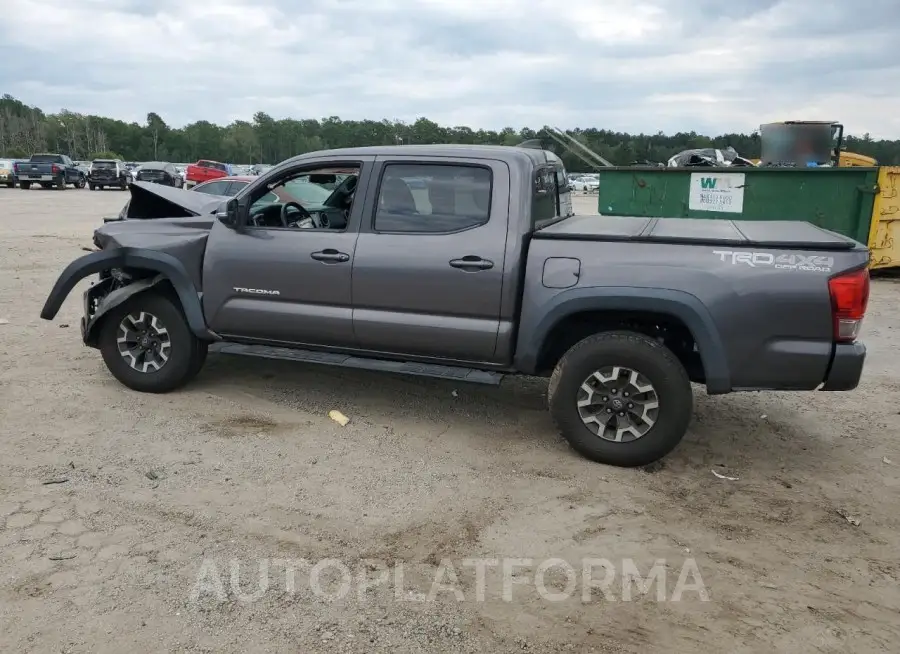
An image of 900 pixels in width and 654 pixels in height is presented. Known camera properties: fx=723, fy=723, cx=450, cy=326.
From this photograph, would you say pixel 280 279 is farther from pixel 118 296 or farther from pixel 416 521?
pixel 416 521

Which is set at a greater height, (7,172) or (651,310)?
(7,172)

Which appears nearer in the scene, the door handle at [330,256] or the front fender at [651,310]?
the front fender at [651,310]

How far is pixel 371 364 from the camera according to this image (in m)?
4.94

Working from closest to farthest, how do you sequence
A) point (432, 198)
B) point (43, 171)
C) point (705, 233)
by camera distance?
point (705, 233) → point (432, 198) → point (43, 171)

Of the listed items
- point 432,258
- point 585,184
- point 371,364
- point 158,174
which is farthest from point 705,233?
point 585,184

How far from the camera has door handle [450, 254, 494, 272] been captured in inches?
178

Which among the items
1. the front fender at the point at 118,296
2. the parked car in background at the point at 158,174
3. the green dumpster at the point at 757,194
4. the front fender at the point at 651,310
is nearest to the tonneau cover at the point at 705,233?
the front fender at the point at 651,310

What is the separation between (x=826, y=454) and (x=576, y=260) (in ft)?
7.12

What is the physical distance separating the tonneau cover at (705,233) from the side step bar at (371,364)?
977 millimetres

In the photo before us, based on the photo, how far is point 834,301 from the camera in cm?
390

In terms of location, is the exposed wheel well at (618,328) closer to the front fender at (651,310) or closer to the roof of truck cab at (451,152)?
the front fender at (651,310)

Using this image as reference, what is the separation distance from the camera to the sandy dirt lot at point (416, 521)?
290cm

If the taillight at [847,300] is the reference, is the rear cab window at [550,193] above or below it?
above

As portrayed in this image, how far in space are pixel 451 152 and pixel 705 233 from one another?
1.72 meters
